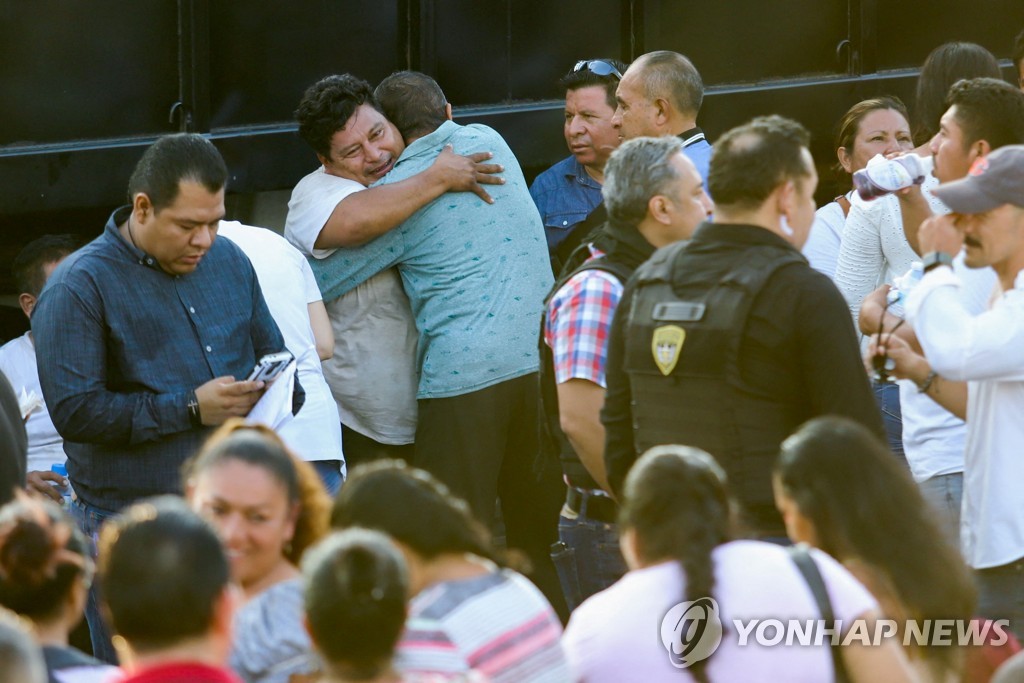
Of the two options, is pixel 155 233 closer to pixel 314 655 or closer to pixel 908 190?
pixel 314 655

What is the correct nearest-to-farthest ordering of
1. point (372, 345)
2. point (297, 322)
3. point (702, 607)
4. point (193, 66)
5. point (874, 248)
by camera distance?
1. point (702, 607)
2. point (297, 322)
3. point (874, 248)
4. point (372, 345)
5. point (193, 66)

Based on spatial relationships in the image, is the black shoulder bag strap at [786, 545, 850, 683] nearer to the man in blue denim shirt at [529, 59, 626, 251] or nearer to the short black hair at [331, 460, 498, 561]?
the short black hair at [331, 460, 498, 561]

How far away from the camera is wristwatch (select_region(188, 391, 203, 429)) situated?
4.50 m

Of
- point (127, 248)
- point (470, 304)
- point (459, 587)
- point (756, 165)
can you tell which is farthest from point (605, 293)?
point (459, 587)

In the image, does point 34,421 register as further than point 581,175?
No

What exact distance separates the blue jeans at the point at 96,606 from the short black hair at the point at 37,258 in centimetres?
157

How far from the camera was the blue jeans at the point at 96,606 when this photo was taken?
462cm

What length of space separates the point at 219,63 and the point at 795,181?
3167mm

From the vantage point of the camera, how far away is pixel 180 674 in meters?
2.58

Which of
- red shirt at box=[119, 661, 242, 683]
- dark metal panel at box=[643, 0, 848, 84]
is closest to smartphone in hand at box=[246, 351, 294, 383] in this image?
red shirt at box=[119, 661, 242, 683]

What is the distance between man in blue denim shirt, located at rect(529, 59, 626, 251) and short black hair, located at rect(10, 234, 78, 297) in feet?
6.07

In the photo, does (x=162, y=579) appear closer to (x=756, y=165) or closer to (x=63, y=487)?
(x=756, y=165)

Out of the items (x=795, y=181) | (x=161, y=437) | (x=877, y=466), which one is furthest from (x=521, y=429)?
(x=877, y=466)

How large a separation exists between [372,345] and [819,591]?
10.0 feet
